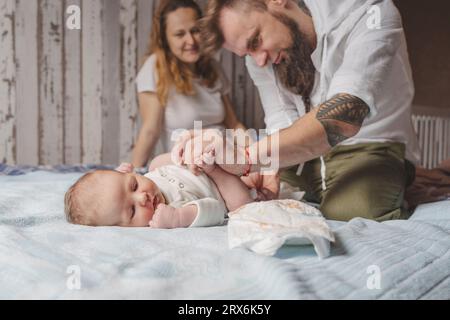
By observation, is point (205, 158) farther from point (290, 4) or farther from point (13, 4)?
point (13, 4)

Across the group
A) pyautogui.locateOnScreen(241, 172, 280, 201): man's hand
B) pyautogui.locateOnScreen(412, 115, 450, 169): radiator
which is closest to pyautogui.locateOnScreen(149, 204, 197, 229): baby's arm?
pyautogui.locateOnScreen(241, 172, 280, 201): man's hand

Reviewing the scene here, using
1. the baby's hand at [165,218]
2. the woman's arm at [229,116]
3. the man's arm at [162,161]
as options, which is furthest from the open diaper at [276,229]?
the woman's arm at [229,116]

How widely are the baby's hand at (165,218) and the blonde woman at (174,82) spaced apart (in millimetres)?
1443

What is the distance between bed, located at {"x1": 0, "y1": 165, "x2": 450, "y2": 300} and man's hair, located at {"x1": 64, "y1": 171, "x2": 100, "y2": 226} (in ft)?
0.16

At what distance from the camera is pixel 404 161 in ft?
4.59

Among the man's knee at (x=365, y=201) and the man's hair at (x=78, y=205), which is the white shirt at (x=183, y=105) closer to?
the man's knee at (x=365, y=201)

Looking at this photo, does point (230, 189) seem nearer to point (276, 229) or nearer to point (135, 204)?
point (135, 204)

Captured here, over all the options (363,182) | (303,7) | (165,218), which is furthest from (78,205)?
(303,7)

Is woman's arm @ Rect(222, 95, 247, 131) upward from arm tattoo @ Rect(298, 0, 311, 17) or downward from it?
downward

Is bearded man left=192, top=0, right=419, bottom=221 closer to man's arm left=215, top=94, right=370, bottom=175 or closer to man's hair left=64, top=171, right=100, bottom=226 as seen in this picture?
man's arm left=215, top=94, right=370, bottom=175

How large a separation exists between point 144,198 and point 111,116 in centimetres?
164

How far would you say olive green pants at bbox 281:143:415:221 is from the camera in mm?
1209

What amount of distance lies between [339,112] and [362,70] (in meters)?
0.10

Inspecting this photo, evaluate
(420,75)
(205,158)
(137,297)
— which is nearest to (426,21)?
(420,75)
